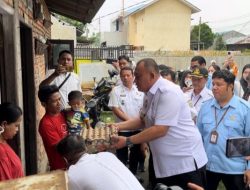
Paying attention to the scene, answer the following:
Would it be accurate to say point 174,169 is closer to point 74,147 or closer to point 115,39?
point 74,147

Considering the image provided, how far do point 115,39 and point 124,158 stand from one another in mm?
38348

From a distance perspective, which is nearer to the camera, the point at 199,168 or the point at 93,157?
the point at 93,157

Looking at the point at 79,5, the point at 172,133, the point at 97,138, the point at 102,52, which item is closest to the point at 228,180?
the point at 172,133

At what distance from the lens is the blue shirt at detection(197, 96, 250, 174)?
3492 millimetres

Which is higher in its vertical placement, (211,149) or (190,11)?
(190,11)

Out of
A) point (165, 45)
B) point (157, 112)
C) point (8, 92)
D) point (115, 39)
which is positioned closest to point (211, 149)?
point (157, 112)

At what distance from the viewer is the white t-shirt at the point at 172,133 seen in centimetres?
312

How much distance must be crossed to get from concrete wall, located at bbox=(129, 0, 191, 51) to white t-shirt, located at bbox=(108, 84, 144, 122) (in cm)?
2971

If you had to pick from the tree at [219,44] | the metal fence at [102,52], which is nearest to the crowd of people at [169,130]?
the metal fence at [102,52]

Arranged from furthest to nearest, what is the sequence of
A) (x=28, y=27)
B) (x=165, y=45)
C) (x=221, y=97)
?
(x=165, y=45) < (x=28, y=27) < (x=221, y=97)

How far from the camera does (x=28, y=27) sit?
4316mm

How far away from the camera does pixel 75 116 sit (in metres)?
3.85

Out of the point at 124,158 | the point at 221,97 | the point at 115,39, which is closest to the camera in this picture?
the point at 221,97

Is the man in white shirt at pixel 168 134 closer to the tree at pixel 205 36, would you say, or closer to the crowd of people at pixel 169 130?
the crowd of people at pixel 169 130
